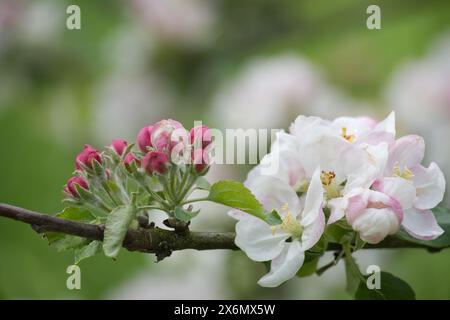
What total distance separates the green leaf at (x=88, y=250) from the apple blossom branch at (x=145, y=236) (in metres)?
0.04

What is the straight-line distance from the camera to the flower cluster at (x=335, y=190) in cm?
103

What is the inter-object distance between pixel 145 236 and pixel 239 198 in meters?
0.11

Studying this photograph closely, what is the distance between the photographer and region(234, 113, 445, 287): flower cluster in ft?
3.39

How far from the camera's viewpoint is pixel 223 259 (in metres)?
2.06

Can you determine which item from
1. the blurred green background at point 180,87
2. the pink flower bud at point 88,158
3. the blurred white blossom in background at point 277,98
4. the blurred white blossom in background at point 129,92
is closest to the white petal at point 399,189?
the pink flower bud at point 88,158

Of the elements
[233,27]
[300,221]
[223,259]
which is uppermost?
[233,27]

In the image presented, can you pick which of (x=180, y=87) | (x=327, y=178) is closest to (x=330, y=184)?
(x=327, y=178)

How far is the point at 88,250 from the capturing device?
1.03 meters

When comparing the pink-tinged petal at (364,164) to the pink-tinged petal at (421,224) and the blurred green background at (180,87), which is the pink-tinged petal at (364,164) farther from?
the blurred green background at (180,87)

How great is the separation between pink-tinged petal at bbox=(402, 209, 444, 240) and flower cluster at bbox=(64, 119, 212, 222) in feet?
0.79

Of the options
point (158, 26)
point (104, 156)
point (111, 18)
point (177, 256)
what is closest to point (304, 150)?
point (104, 156)

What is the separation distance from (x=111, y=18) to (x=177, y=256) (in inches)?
38.0

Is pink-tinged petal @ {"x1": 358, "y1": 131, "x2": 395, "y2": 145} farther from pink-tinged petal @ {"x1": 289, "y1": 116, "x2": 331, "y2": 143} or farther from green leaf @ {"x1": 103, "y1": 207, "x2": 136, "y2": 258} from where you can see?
green leaf @ {"x1": 103, "y1": 207, "x2": 136, "y2": 258}

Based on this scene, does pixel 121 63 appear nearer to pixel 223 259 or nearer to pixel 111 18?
pixel 111 18
